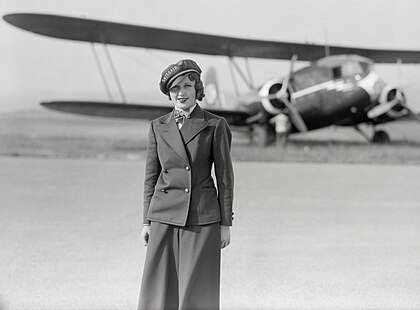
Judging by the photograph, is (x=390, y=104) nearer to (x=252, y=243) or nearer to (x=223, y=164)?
(x=252, y=243)

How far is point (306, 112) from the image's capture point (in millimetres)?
10938

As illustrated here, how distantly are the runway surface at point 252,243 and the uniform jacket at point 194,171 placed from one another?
888mm

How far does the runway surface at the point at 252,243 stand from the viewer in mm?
2969

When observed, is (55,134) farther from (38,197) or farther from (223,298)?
(223,298)

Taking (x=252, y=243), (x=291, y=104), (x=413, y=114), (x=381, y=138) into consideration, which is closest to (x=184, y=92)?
(x=252, y=243)

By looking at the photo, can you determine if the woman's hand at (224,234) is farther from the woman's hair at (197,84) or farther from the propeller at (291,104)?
the propeller at (291,104)

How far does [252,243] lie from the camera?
165 inches

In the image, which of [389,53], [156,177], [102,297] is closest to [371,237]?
[102,297]

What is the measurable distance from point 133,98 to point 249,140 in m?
2.68

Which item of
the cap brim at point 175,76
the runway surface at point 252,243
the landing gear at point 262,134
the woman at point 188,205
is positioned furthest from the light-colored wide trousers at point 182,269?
the landing gear at point 262,134

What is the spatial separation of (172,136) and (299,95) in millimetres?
9256

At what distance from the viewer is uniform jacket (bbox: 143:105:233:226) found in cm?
205

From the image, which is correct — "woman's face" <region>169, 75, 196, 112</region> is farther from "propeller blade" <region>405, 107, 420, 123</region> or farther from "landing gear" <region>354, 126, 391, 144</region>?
"propeller blade" <region>405, 107, 420, 123</region>

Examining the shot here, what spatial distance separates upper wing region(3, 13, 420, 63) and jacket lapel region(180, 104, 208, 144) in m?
4.94
